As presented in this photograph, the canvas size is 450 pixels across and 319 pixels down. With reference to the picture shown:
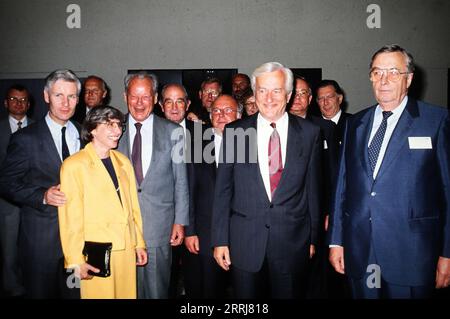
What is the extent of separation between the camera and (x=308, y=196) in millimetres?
2188

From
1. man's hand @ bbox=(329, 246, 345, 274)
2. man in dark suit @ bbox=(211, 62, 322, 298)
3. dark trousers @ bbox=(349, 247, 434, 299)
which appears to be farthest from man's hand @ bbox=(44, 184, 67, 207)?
dark trousers @ bbox=(349, 247, 434, 299)

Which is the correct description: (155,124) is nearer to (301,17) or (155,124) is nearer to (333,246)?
(333,246)

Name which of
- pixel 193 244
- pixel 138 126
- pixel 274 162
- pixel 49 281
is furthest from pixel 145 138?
pixel 49 281

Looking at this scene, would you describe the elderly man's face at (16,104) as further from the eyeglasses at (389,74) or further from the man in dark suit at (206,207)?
the eyeglasses at (389,74)

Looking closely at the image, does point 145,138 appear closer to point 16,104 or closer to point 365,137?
point 365,137

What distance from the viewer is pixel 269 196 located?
6.93 feet

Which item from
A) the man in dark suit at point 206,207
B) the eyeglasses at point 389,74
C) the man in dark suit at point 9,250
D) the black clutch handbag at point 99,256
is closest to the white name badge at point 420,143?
the eyeglasses at point 389,74

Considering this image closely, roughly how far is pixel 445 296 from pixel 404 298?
161 centimetres

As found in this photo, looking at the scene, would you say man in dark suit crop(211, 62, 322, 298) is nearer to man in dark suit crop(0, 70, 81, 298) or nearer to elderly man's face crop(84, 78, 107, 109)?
man in dark suit crop(0, 70, 81, 298)

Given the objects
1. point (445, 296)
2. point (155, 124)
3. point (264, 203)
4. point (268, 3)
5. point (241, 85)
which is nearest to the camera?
point (264, 203)

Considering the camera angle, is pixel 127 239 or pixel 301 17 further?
pixel 301 17

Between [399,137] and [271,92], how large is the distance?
2.56 ft

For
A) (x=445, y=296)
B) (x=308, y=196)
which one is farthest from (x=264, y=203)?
(x=445, y=296)

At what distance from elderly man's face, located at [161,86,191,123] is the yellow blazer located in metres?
1.01
